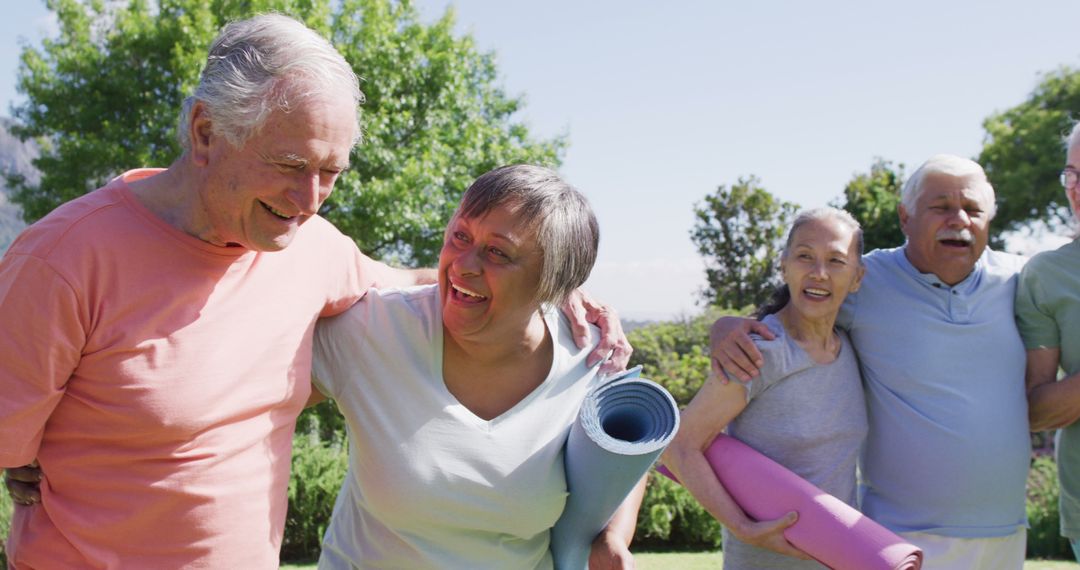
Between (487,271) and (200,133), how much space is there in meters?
0.71

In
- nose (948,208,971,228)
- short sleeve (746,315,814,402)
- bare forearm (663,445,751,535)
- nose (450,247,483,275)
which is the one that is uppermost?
nose (450,247,483,275)

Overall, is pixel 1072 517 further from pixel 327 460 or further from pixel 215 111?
pixel 327 460

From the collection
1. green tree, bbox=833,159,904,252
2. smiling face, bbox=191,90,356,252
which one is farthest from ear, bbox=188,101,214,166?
green tree, bbox=833,159,904,252

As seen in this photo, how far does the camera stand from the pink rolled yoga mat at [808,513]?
8.15 ft

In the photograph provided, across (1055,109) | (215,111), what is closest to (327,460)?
(215,111)

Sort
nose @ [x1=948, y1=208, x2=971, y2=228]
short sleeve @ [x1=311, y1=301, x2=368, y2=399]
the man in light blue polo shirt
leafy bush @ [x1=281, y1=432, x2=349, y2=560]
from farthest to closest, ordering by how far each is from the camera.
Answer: leafy bush @ [x1=281, y1=432, x2=349, y2=560], nose @ [x1=948, y1=208, x2=971, y2=228], the man in light blue polo shirt, short sleeve @ [x1=311, y1=301, x2=368, y2=399]

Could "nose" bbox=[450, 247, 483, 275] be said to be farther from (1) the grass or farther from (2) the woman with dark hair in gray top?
(1) the grass

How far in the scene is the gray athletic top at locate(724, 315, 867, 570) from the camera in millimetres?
2824

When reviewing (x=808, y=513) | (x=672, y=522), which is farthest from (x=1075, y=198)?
(x=672, y=522)

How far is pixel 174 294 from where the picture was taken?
1.92 metres

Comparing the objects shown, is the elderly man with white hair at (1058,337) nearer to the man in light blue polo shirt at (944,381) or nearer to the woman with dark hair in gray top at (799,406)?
the man in light blue polo shirt at (944,381)

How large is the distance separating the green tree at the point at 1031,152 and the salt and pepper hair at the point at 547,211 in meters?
20.4

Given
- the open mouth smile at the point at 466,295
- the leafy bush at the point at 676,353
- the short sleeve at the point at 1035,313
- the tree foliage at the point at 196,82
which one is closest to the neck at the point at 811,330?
the short sleeve at the point at 1035,313

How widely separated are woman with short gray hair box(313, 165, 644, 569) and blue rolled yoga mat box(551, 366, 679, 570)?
0.04 metres
